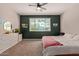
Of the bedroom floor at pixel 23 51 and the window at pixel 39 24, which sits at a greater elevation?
the window at pixel 39 24

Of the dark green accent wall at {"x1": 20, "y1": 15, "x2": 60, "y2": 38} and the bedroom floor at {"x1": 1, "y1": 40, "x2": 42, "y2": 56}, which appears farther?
the dark green accent wall at {"x1": 20, "y1": 15, "x2": 60, "y2": 38}

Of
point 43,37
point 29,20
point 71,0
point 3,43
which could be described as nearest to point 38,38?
point 43,37

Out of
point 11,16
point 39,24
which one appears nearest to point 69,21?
point 39,24

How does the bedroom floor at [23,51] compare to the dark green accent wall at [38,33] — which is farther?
the dark green accent wall at [38,33]

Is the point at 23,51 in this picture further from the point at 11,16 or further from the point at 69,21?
the point at 69,21

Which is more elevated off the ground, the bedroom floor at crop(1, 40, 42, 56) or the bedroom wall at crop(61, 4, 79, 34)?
the bedroom wall at crop(61, 4, 79, 34)

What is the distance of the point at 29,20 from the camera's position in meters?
0.91

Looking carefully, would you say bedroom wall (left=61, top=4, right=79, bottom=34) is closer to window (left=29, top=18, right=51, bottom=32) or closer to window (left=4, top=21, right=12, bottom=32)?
window (left=29, top=18, right=51, bottom=32)

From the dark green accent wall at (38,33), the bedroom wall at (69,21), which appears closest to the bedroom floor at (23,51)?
the dark green accent wall at (38,33)

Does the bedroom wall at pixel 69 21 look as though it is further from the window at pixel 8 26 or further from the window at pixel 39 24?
the window at pixel 8 26

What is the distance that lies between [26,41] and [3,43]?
18 centimetres

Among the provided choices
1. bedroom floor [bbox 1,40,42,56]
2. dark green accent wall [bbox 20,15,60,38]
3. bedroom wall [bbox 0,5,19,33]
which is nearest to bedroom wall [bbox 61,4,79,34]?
dark green accent wall [bbox 20,15,60,38]

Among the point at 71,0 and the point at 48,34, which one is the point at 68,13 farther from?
the point at 71,0

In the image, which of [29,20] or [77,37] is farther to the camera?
[29,20]
